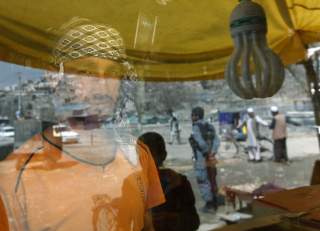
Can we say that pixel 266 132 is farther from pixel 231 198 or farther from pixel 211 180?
pixel 231 198

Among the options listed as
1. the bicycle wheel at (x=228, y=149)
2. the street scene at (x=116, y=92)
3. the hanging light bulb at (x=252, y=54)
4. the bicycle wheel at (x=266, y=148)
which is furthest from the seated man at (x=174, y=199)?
the bicycle wheel at (x=266, y=148)

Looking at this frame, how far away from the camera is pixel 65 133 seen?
83 cm

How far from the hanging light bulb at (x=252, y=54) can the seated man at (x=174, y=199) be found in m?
0.51

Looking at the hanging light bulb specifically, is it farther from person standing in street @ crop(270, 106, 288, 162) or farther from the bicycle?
person standing in street @ crop(270, 106, 288, 162)

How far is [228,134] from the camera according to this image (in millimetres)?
5043

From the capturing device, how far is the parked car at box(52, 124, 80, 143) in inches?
33.1

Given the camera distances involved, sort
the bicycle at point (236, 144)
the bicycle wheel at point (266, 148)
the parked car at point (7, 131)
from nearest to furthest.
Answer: the parked car at point (7, 131) → the bicycle at point (236, 144) → the bicycle wheel at point (266, 148)

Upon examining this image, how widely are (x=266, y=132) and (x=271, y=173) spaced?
31.4 inches

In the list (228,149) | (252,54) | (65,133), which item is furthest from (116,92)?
(228,149)

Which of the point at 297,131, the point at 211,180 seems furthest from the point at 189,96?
the point at 297,131

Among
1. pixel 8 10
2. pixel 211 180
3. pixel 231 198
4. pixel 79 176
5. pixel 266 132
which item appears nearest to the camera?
pixel 79 176

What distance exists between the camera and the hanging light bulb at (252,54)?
3.74 ft

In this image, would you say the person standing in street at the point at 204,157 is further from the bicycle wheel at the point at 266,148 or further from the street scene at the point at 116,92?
the bicycle wheel at the point at 266,148

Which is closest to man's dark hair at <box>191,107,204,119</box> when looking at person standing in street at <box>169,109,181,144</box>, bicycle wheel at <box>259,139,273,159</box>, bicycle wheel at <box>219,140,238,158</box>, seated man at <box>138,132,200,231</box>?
person standing in street at <box>169,109,181,144</box>
